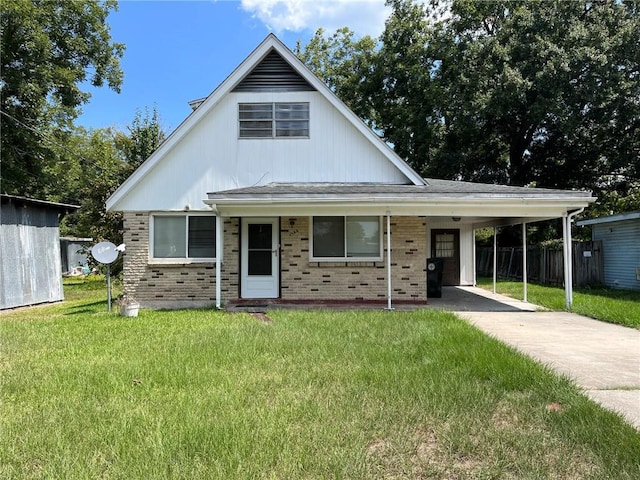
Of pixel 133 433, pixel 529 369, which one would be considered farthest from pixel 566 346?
pixel 133 433

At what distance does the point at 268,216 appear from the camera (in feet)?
35.3

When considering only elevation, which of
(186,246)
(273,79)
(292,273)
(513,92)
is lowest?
(292,273)

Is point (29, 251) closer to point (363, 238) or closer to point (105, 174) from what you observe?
point (363, 238)

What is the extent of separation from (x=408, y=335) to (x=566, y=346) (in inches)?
91.1

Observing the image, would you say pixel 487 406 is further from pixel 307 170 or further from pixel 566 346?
pixel 307 170

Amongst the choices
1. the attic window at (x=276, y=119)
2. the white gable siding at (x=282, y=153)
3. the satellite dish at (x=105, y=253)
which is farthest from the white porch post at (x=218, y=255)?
the attic window at (x=276, y=119)

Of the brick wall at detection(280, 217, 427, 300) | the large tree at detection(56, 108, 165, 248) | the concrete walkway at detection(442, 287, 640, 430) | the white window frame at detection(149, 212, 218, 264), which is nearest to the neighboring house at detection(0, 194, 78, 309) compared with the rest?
the large tree at detection(56, 108, 165, 248)

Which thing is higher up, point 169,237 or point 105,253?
point 169,237

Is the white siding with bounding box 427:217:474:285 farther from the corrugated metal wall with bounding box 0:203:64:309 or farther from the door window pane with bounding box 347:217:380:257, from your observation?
the corrugated metal wall with bounding box 0:203:64:309

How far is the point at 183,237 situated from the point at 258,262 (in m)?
2.03

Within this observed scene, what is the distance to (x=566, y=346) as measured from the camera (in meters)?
6.73

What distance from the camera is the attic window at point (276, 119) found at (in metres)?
11.9

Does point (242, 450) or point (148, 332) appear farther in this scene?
point (148, 332)

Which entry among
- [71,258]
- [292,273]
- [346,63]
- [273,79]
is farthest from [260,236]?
[71,258]
